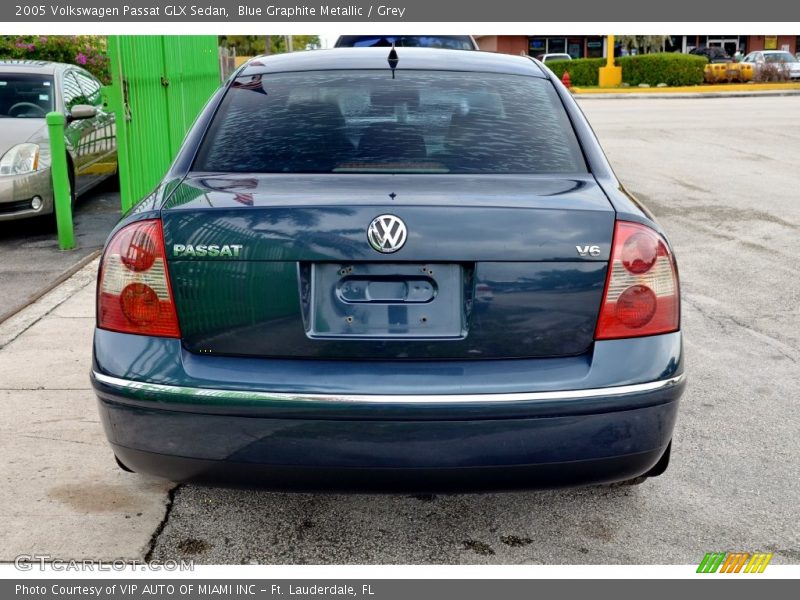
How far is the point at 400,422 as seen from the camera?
9.12 ft

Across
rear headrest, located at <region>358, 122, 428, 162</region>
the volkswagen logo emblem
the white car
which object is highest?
the white car

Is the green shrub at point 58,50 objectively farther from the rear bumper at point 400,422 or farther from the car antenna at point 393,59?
the rear bumper at point 400,422

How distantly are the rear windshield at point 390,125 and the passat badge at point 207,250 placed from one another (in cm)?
52

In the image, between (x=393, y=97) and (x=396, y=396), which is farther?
(x=393, y=97)

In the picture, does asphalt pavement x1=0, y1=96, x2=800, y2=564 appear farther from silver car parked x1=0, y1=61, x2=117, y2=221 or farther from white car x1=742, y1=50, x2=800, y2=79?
white car x1=742, y1=50, x2=800, y2=79

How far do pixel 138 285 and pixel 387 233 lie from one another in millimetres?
767

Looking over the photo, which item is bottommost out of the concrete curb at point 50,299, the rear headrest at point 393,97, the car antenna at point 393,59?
the concrete curb at point 50,299

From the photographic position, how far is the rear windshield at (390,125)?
3.38 m

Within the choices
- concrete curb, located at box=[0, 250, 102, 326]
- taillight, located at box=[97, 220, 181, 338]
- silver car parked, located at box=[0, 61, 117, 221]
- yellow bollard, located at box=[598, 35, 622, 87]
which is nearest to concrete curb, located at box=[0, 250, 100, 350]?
concrete curb, located at box=[0, 250, 102, 326]

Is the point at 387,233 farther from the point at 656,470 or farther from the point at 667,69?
the point at 667,69

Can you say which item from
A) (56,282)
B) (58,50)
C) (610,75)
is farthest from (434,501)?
(610,75)

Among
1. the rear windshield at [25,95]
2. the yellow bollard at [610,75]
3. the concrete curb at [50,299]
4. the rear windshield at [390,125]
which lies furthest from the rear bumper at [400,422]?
the yellow bollard at [610,75]

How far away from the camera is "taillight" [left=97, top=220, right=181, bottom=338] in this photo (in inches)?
115

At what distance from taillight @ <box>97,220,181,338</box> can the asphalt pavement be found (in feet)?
2.64
